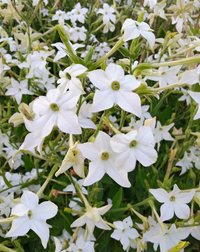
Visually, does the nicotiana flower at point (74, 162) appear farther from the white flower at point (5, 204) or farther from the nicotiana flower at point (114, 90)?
the white flower at point (5, 204)

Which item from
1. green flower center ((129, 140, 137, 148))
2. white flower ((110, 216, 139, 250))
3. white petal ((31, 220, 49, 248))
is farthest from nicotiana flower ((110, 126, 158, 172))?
white flower ((110, 216, 139, 250))

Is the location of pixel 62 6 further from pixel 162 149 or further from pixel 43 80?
pixel 162 149

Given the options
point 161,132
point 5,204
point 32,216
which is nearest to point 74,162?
point 32,216

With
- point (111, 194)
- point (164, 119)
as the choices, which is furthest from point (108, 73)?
point (164, 119)

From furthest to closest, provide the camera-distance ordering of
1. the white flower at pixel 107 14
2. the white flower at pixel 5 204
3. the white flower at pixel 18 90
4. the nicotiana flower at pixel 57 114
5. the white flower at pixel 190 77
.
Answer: the white flower at pixel 107 14
the white flower at pixel 18 90
the white flower at pixel 5 204
the white flower at pixel 190 77
the nicotiana flower at pixel 57 114

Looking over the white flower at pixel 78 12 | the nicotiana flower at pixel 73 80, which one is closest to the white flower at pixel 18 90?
the nicotiana flower at pixel 73 80

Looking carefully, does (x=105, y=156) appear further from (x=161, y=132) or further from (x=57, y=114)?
(x=161, y=132)
